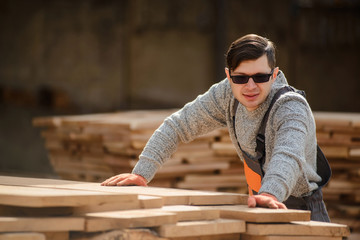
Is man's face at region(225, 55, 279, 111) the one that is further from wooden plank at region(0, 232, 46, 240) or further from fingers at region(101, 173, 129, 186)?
wooden plank at region(0, 232, 46, 240)

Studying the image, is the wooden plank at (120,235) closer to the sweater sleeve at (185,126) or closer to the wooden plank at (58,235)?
the wooden plank at (58,235)

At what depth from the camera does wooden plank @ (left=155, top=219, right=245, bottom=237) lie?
3.19 meters

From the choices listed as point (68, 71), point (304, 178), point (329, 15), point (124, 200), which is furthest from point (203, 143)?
point (329, 15)

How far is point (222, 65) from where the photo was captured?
11.5 meters

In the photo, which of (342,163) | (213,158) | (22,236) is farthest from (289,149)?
(342,163)

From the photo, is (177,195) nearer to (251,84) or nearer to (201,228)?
(201,228)

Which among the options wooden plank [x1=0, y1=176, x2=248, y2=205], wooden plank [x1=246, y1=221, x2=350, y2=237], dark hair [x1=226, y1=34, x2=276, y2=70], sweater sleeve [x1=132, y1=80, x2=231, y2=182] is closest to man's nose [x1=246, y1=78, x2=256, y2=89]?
dark hair [x1=226, y1=34, x2=276, y2=70]

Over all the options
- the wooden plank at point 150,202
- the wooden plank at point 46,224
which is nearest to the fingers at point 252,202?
the wooden plank at point 150,202

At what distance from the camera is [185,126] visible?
4578 millimetres

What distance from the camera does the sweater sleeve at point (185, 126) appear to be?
443cm

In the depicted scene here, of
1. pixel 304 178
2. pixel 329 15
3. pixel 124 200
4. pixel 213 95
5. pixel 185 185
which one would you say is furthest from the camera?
pixel 329 15

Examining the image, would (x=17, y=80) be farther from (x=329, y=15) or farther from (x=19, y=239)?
(x=19, y=239)

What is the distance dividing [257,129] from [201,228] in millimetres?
1041

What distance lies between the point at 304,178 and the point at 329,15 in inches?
348
